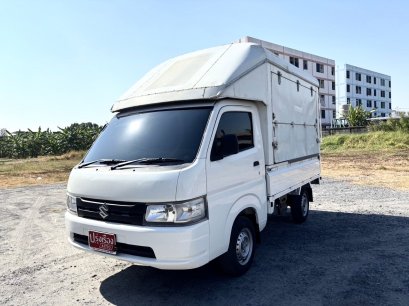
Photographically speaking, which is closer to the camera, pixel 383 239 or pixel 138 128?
pixel 138 128

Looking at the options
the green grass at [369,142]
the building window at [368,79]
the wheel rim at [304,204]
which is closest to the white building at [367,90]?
the building window at [368,79]

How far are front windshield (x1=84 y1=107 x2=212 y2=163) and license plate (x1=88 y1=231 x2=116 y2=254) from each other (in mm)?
916

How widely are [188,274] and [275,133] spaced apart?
2.45 m

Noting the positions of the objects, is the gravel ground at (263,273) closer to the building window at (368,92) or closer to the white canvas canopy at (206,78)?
the white canvas canopy at (206,78)

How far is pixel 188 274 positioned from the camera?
5.02m

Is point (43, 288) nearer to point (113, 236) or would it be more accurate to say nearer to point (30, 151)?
point (113, 236)

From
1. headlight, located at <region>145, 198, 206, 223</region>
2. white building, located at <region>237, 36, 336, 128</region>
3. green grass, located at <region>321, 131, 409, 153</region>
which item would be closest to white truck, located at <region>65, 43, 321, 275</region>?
headlight, located at <region>145, 198, 206, 223</region>

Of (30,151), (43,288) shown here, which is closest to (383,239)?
(43,288)

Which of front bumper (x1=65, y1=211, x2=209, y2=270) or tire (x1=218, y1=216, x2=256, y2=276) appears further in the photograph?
tire (x1=218, y1=216, x2=256, y2=276)

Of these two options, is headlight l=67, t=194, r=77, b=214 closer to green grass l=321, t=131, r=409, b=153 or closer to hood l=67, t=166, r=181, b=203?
hood l=67, t=166, r=181, b=203

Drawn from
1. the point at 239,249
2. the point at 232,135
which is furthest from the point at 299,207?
the point at 232,135

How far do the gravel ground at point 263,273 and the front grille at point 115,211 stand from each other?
99 centimetres

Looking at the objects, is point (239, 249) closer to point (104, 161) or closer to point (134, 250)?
point (134, 250)

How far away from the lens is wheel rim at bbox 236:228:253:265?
15.7 feet
